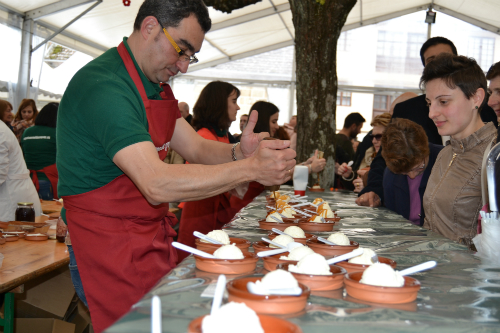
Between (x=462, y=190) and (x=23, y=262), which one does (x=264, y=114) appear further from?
(x=23, y=262)

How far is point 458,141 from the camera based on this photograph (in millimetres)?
2240

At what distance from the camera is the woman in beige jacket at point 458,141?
Answer: 7.09ft

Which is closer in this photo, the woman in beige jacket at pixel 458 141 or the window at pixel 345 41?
the woman in beige jacket at pixel 458 141

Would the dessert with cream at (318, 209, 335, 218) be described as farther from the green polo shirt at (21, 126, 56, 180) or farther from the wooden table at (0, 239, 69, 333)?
the green polo shirt at (21, 126, 56, 180)

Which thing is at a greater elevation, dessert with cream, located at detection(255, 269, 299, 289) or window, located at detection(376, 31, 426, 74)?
window, located at detection(376, 31, 426, 74)

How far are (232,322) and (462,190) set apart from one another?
68.9 inches

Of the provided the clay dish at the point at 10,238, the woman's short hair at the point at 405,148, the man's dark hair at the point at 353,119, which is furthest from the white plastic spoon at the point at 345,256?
the man's dark hair at the point at 353,119

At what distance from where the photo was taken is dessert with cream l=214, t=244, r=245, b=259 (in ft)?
3.89

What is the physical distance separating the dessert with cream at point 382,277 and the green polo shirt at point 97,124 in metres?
0.81

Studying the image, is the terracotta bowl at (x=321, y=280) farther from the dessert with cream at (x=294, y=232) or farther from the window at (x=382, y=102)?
the window at (x=382, y=102)

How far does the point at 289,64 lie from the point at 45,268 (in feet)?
37.5

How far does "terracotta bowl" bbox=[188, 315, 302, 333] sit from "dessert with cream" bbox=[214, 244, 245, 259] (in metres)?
0.38

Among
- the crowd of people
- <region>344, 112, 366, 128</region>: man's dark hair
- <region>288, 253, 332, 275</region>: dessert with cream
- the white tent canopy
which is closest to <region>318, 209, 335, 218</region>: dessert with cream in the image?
the crowd of people

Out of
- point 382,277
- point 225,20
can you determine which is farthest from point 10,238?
point 225,20
